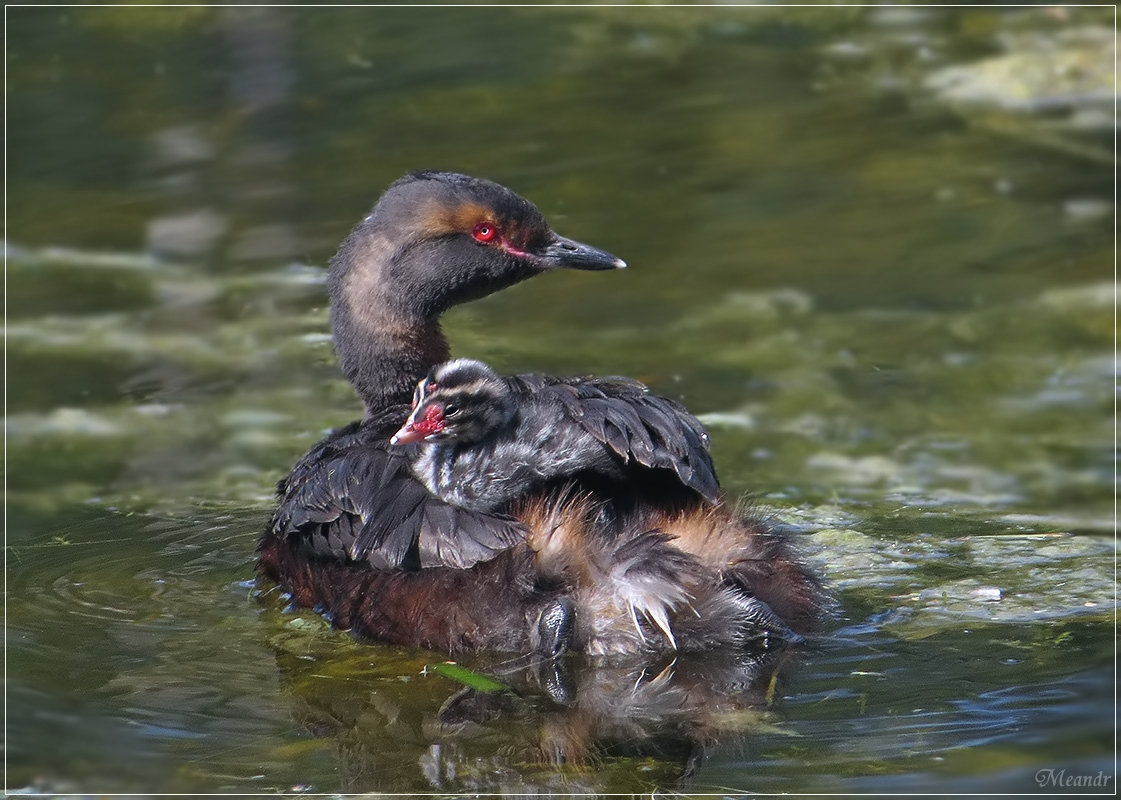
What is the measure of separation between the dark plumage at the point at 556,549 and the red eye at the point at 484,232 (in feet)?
2.52

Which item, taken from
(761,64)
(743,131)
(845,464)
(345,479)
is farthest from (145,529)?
(761,64)

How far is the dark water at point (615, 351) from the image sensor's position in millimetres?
4215

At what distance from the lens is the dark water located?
4.21m

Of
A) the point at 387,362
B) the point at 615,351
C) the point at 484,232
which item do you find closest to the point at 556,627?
the point at 387,362

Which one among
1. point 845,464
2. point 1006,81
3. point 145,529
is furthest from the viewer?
point 1006,81

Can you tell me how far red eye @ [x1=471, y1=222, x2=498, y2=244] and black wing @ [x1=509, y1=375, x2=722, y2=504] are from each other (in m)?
1.02

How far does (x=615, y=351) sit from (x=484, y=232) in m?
1.70

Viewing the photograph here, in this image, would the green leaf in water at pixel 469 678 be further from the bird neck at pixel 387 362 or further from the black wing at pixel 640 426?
the bird neck at pixel 387 362

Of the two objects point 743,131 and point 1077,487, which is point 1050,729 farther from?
point 743,131

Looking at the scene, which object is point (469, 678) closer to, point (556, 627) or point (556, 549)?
point (556, 627)

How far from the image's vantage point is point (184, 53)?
449 inches

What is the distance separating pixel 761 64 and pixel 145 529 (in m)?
6.20
